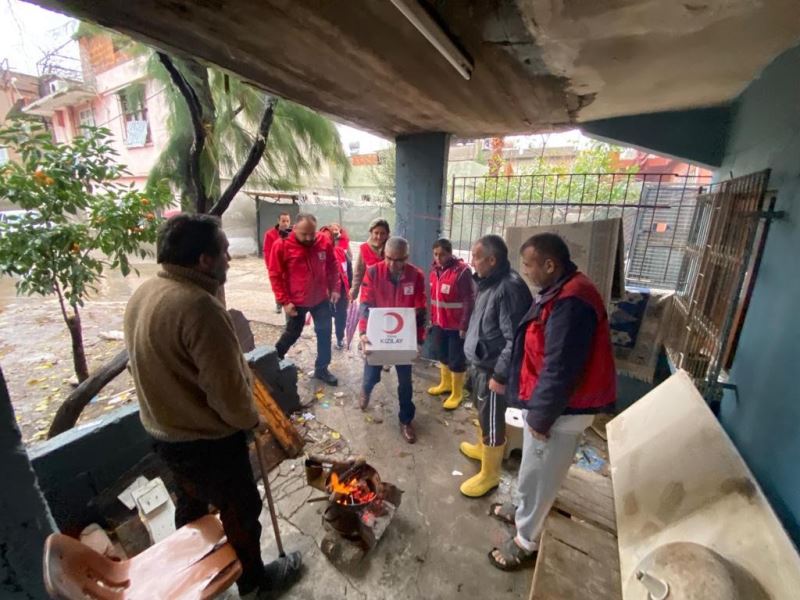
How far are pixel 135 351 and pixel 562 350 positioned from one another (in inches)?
74.8

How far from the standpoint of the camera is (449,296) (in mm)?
3455

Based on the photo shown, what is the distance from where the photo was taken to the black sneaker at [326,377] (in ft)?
13.4

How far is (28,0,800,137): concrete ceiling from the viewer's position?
1.51 m

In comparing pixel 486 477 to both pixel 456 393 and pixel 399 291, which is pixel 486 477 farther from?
pixel 399 291

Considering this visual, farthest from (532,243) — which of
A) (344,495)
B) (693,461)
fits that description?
(344,495)

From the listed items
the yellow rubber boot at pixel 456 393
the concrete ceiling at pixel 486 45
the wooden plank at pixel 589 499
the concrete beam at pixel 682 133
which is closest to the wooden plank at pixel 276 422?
the yellow rubber boot at pixel 456 393

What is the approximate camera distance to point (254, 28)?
1.71 m

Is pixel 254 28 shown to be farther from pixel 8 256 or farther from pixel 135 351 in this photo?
pixel 8 256

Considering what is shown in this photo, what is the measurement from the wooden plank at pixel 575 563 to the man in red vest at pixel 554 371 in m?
0.15

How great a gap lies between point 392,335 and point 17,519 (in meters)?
2.28

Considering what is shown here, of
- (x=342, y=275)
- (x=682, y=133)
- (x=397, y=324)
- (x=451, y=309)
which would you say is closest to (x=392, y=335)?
(x=397, y=324)

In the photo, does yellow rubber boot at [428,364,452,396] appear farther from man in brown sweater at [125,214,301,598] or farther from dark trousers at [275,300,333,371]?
man in brown sweater at [125,214,301,598]

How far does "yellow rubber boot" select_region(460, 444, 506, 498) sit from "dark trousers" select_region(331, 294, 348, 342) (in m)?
2.93

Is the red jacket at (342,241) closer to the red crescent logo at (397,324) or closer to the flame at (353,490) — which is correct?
the red crescent logo at (397,324)
